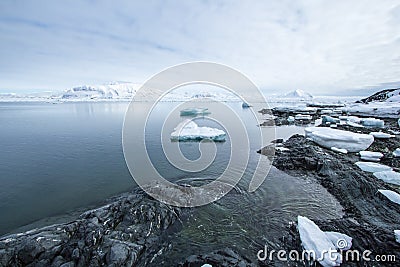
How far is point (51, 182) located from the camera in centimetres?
570

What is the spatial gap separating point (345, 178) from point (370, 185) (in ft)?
1.98

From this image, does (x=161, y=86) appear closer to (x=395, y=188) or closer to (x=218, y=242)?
(x=218, y=242)

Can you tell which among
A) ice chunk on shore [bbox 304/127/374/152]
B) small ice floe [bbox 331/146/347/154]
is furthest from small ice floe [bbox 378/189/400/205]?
ice chunk on shore [bbox 304/127/374/152]

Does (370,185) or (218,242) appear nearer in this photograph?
(218,242)

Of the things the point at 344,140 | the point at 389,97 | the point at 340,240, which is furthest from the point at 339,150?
the point at 389,97

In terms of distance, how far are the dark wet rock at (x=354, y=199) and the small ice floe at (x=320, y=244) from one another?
0.15m

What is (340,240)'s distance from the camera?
3.28m

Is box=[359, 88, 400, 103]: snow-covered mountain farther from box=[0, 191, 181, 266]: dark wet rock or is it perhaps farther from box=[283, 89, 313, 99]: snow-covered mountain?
box=[283, 89, 313, 99]: snow-covered mountain

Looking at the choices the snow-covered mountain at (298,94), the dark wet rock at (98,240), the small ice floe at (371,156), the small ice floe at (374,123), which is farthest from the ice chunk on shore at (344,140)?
the snow-covered mountain at (298,94)

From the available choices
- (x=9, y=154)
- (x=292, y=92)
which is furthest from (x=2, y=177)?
(x=292, y=92)

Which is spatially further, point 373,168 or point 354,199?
point 373,168

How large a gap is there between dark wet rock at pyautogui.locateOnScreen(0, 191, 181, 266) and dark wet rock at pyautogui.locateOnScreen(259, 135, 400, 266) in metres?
2.48

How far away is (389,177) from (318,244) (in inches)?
160

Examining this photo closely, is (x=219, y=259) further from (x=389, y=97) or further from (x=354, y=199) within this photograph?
(x=389, y=97)
